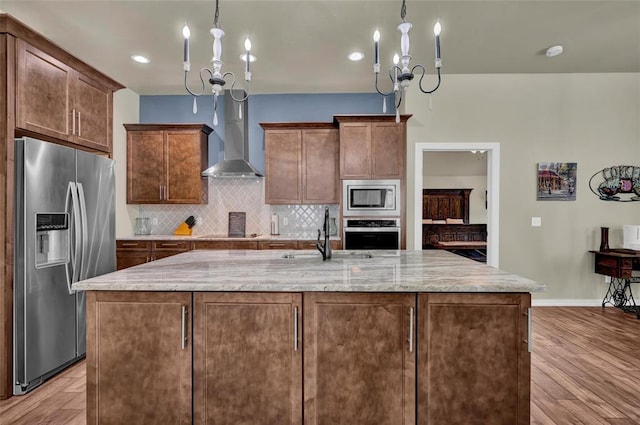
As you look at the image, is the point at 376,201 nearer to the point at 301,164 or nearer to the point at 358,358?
the point at 301,164

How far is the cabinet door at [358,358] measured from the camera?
1.71m

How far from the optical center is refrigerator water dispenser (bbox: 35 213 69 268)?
2.49 metres

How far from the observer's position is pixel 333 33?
3.36 m

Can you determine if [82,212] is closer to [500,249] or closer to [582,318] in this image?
[500,249]

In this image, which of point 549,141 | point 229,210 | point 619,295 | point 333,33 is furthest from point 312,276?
point 619,295

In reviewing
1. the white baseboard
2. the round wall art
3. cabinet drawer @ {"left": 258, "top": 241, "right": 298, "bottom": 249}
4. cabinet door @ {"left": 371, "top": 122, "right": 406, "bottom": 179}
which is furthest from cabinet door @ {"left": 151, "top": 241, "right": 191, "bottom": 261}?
the round wall art

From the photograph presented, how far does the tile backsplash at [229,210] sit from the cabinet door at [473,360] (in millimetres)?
3396

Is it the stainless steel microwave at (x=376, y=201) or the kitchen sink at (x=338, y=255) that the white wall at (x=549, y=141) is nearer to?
the stainless steel microwave at (x=376, y=201)

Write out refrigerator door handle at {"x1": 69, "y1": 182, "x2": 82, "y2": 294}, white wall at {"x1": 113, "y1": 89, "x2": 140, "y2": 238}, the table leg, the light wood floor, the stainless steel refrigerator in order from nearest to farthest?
1. the light wood floor
2. the stainless steel refrigerator
3. refrigerator door handle at {"x1": 69, "y1": 182, "x2": 82, "y2": 294}
4. the table leg
5. white wall at {"x1": 113, "y1": 89, "x2": 140, "y2": 238}

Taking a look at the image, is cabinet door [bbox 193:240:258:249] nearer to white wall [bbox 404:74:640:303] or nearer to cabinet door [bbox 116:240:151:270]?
cabinet door [bbox 116:240:151:270]

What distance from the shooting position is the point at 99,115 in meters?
3.17

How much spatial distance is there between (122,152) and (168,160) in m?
0.61

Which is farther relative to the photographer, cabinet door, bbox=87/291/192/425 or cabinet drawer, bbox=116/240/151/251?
cabinet drawer, bbox=116/240/151/251

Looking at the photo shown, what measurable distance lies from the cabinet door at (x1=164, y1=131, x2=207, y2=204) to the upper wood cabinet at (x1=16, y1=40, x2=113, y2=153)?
57.1 inches
